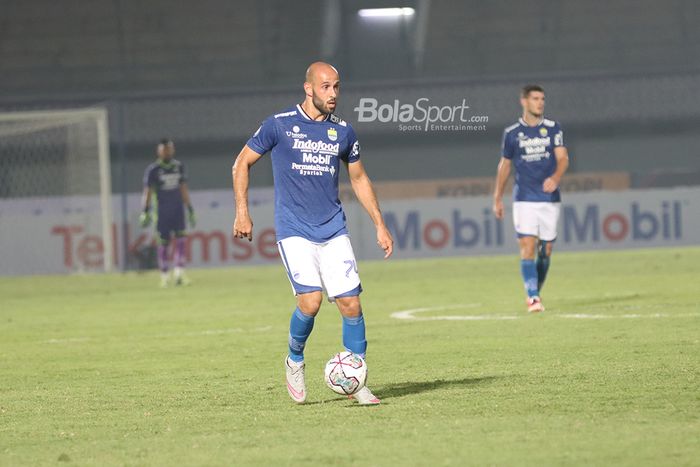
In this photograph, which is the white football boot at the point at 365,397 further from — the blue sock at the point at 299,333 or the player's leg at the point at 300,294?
the blue sock at the point at 299,333

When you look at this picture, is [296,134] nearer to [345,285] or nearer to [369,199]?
[369,199]

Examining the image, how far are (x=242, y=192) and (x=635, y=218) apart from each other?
1754 cm

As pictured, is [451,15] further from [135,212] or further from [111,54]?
[135,212]

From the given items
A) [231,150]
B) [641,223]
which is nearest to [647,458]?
[641,223]

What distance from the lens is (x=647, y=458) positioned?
468 cm

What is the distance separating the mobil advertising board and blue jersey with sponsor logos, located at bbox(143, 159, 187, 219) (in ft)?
10.3

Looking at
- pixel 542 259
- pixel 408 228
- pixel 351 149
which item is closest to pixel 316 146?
pixel 351 149

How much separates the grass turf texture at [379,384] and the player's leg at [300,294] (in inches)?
6.4

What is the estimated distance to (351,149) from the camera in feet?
22.9

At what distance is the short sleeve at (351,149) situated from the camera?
6938mm

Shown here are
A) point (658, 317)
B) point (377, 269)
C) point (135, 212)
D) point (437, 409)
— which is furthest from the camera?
point (135, 212)

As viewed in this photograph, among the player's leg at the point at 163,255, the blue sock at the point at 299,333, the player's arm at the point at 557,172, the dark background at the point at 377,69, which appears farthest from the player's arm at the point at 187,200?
the blue sock at the point at 299,333

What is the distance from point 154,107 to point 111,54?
238 cm

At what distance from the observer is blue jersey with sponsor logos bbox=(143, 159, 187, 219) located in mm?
20250
